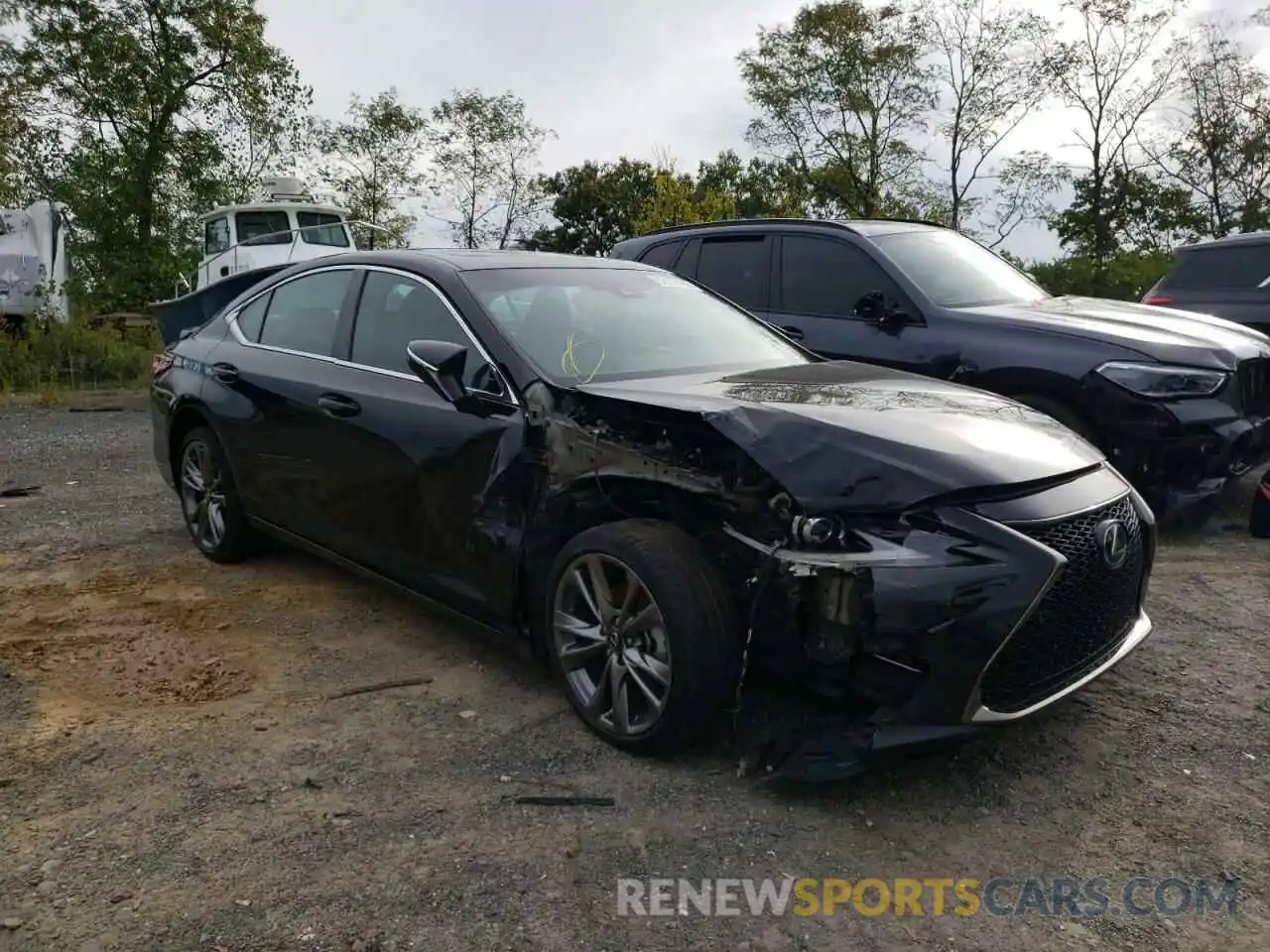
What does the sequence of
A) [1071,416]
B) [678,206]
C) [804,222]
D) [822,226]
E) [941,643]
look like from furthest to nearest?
[678,206] < [804,222] < [822,226] < [1071,416] < [941,643]

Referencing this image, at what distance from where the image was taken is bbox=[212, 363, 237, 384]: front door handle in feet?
15.9

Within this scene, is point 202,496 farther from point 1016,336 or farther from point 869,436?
point 1016,336

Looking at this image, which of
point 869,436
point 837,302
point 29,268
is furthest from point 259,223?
point 869,436

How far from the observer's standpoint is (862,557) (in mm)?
2652

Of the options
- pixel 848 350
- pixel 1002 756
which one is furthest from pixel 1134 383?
pixel 1002 756

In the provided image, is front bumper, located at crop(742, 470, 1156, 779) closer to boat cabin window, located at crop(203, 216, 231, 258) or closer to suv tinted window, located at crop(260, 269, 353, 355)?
suv tinted window, located at crop(260, 269, 353, 355)

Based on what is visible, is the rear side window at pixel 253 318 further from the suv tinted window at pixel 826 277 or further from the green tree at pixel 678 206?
the green tree at pixel 678 206

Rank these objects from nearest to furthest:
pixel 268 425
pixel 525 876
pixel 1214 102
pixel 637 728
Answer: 1. pixel 525 876
2. pixel 637 728
3. pixel 268 425
4. pixel 1214 102

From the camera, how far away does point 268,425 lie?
454cm

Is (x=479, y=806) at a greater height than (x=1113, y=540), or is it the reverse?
(x=1113, y=540)

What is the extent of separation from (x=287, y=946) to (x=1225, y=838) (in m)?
2.36

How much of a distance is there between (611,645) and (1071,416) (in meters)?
3.36

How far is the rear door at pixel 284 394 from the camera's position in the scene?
14.1 feet

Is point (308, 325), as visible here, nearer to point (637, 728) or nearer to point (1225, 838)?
point (637, 728)
